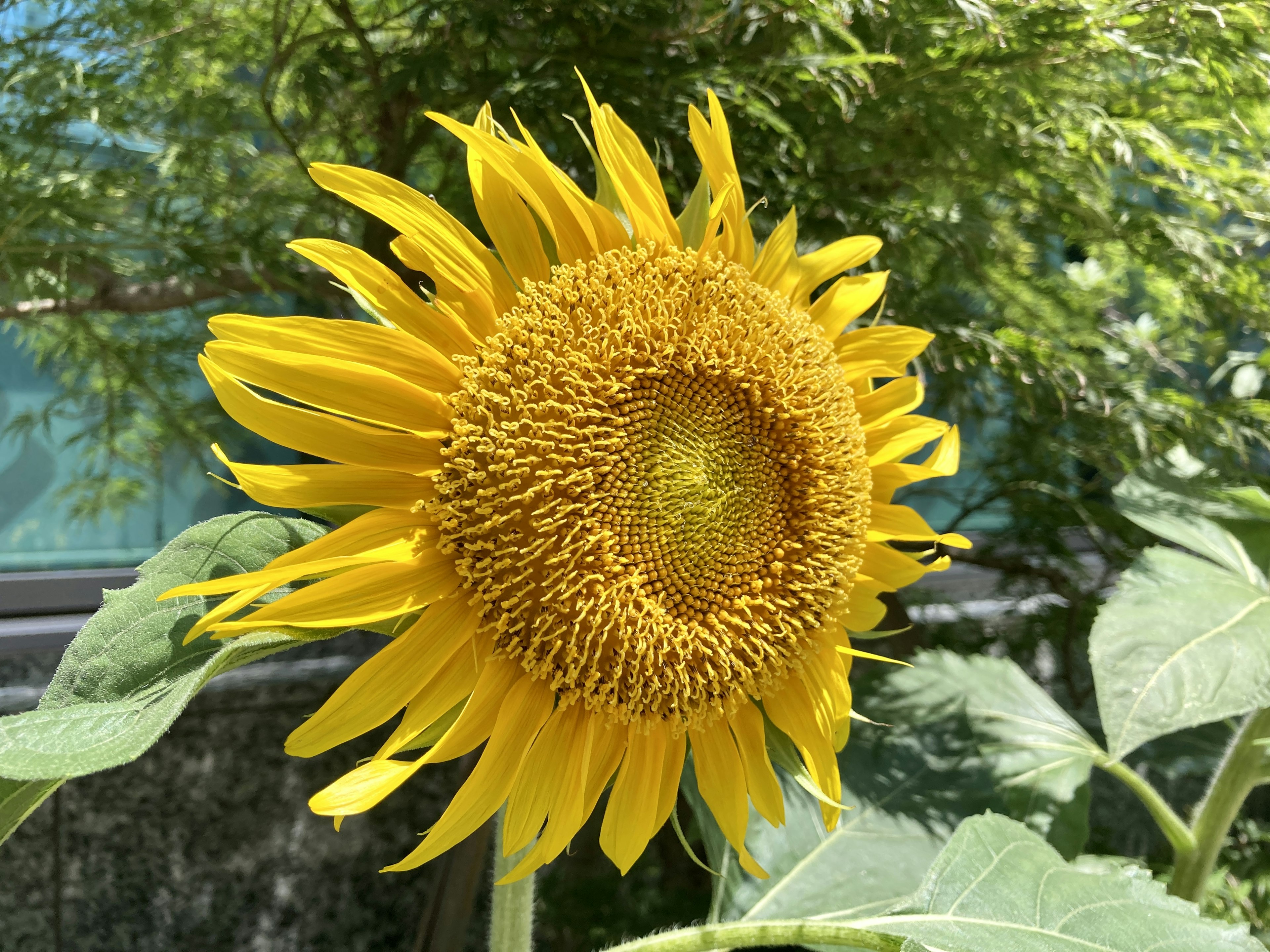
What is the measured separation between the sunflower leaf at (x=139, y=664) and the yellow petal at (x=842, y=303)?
0.90 feet

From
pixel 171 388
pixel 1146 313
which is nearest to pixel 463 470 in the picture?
pixel 171 388

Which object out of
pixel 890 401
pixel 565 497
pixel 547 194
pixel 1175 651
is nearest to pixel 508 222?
pixel 547 194

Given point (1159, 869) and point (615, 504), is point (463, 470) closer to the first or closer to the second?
point (615, 504)

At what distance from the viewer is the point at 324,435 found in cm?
32

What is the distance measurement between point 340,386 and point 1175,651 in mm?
494

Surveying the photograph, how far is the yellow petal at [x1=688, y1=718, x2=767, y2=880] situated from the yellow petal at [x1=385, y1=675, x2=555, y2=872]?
8 cm

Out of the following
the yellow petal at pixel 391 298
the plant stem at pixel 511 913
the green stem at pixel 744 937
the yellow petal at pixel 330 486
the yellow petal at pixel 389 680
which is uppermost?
the yellow petal at pixel 391 298

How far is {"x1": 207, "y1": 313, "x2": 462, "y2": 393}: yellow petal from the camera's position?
1.00 feet

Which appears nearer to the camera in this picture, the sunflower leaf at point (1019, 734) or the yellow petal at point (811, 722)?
the yellow petal at point (811, 722)

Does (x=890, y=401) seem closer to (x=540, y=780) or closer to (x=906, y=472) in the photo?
(x=906, y=472)

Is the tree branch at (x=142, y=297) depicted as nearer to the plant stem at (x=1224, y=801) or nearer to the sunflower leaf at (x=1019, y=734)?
the sunflower leaf at (x=1019, y=734)

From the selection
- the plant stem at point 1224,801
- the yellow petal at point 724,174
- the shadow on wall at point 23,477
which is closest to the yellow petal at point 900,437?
the yellow petal at point 724,174

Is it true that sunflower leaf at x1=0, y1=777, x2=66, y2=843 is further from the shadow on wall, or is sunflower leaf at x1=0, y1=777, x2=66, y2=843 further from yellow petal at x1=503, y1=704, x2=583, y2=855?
the shadow on wall

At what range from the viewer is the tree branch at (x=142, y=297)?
64cm
